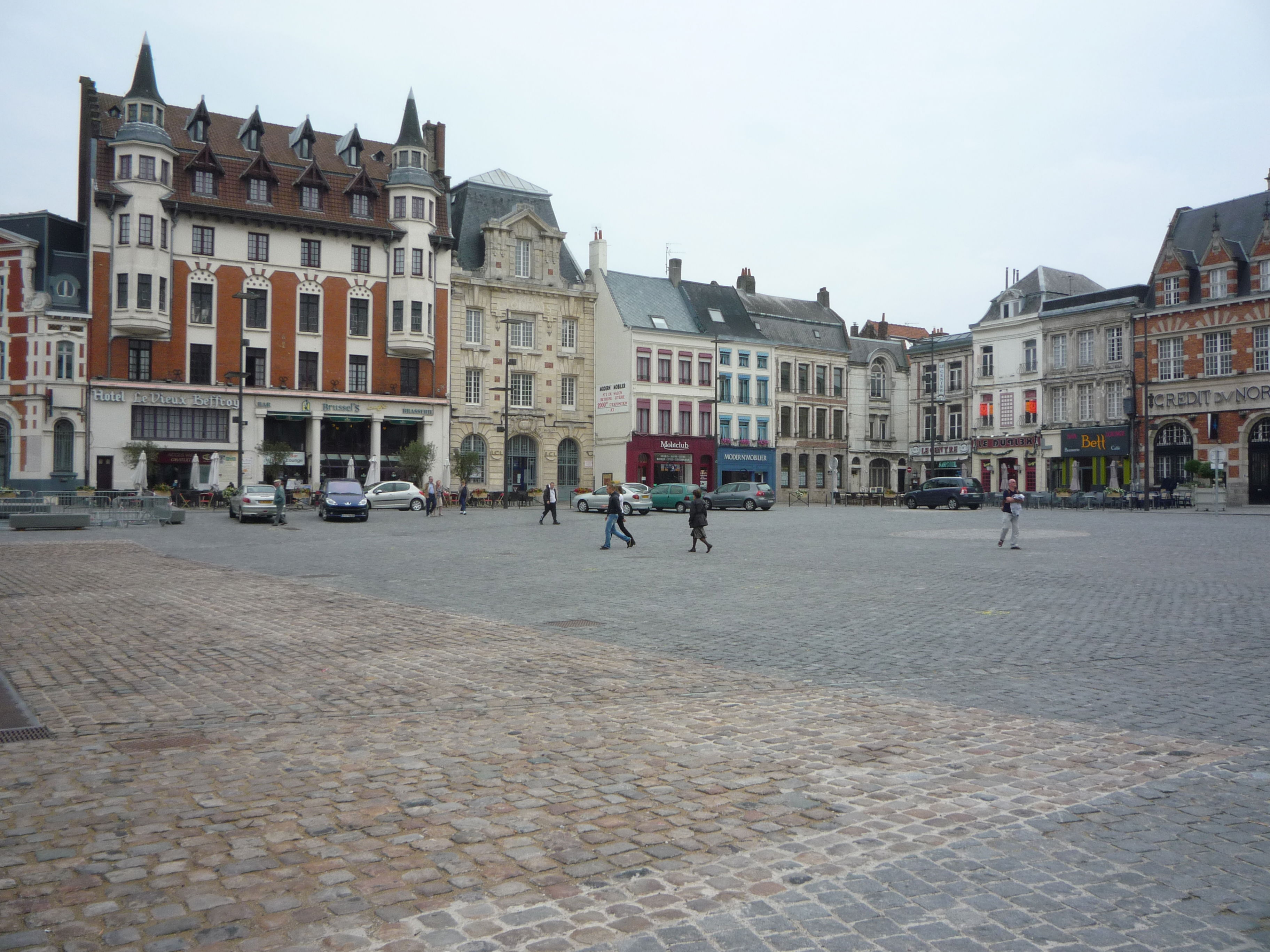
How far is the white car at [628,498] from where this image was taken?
4412cm

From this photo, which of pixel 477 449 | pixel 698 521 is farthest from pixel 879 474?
pixel 698 521

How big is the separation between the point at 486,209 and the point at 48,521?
3668 centimetres

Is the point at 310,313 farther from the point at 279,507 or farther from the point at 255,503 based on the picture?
the point at 279,507

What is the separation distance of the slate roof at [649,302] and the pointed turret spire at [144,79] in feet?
86.5

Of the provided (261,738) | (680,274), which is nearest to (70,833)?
(261,738)

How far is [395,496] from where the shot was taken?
43750mm

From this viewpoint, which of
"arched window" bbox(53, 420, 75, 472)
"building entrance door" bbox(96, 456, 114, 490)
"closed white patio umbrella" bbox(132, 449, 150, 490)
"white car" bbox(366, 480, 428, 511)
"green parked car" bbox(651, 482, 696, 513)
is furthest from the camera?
"green parked car" bbox(651, 482, 696, 513)

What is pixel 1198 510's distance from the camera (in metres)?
44.6

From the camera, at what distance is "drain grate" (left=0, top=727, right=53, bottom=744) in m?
6.23

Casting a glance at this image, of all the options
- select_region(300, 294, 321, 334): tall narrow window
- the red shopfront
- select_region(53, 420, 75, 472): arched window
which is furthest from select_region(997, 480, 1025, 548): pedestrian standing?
select_region(53, 420, 75, 472): arched window

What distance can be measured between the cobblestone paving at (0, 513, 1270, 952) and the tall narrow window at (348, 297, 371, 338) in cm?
4680

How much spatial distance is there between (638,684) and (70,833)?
430cm

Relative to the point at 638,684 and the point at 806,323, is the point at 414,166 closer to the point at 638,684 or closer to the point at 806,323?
the point at 806,323

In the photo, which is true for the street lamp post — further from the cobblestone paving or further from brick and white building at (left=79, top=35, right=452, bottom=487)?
the cobblestone paving
